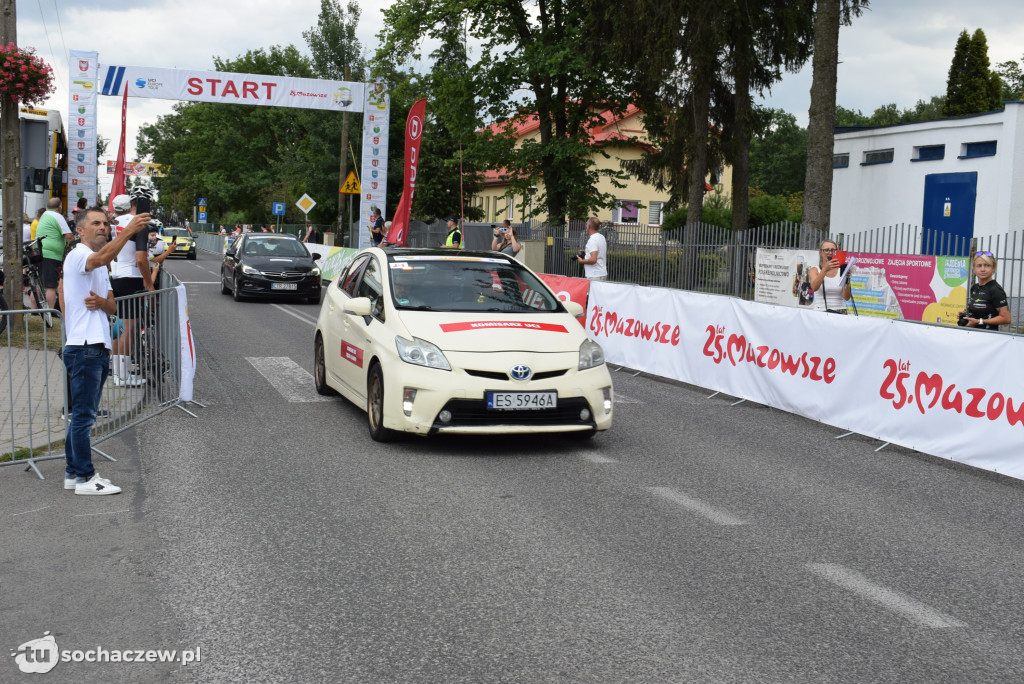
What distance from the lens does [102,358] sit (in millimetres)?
6621

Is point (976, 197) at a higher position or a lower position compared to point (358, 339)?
higher

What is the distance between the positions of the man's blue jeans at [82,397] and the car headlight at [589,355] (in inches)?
141

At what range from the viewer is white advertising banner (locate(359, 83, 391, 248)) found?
3366 centimetres

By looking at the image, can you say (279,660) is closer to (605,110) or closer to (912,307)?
(912,307)

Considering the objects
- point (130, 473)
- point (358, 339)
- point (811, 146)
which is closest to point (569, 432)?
point (358, 339)

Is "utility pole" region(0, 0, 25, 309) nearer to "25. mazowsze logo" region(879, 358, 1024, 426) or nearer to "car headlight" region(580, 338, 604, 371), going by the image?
"car headlight" region(580, 338, 604, 371)

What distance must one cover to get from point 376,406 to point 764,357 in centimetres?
466

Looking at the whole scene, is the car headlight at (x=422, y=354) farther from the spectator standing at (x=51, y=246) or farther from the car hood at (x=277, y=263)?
the car hood at (x=277, y=263)

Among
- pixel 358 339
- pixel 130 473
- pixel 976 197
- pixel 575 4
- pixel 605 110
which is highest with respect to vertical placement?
pixel 575 4

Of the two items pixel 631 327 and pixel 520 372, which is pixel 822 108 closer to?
pixel 631 327

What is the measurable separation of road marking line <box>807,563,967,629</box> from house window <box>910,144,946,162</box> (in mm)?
24558

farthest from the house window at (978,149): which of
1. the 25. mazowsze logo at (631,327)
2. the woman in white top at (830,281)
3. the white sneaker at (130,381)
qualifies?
the white sneaker at (130,381)

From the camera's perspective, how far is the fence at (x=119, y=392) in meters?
7.73

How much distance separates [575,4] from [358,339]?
81.2 ft
